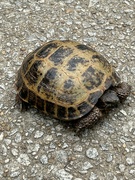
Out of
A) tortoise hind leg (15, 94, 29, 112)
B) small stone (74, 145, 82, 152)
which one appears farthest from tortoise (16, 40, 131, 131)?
small stone (74, 145, 82, 152)

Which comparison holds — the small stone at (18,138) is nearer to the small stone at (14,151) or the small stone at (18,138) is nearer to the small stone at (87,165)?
the small stone at (14,151)

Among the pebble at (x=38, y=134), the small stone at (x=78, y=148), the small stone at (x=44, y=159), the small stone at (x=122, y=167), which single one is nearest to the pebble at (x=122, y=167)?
the small stone at (x=122, y=167)

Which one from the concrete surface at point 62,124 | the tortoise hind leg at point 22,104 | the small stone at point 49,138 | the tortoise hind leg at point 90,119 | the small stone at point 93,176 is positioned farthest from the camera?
the tortoise hind leg at point 22,104

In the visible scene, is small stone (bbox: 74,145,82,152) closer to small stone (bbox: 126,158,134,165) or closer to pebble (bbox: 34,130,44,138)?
pebble (bbox: 34,130,44,138)

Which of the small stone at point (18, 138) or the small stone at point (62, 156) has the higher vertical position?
the small stone at point (62, 156)

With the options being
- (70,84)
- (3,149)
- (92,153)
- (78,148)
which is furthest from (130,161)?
(3,149)

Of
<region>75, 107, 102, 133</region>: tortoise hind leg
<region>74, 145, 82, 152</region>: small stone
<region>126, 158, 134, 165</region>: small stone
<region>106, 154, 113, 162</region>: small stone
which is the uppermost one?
<region>75, 107, 102, 133</region>: tortoise hind leg

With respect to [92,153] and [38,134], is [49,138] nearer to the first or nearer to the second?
[38,134]
